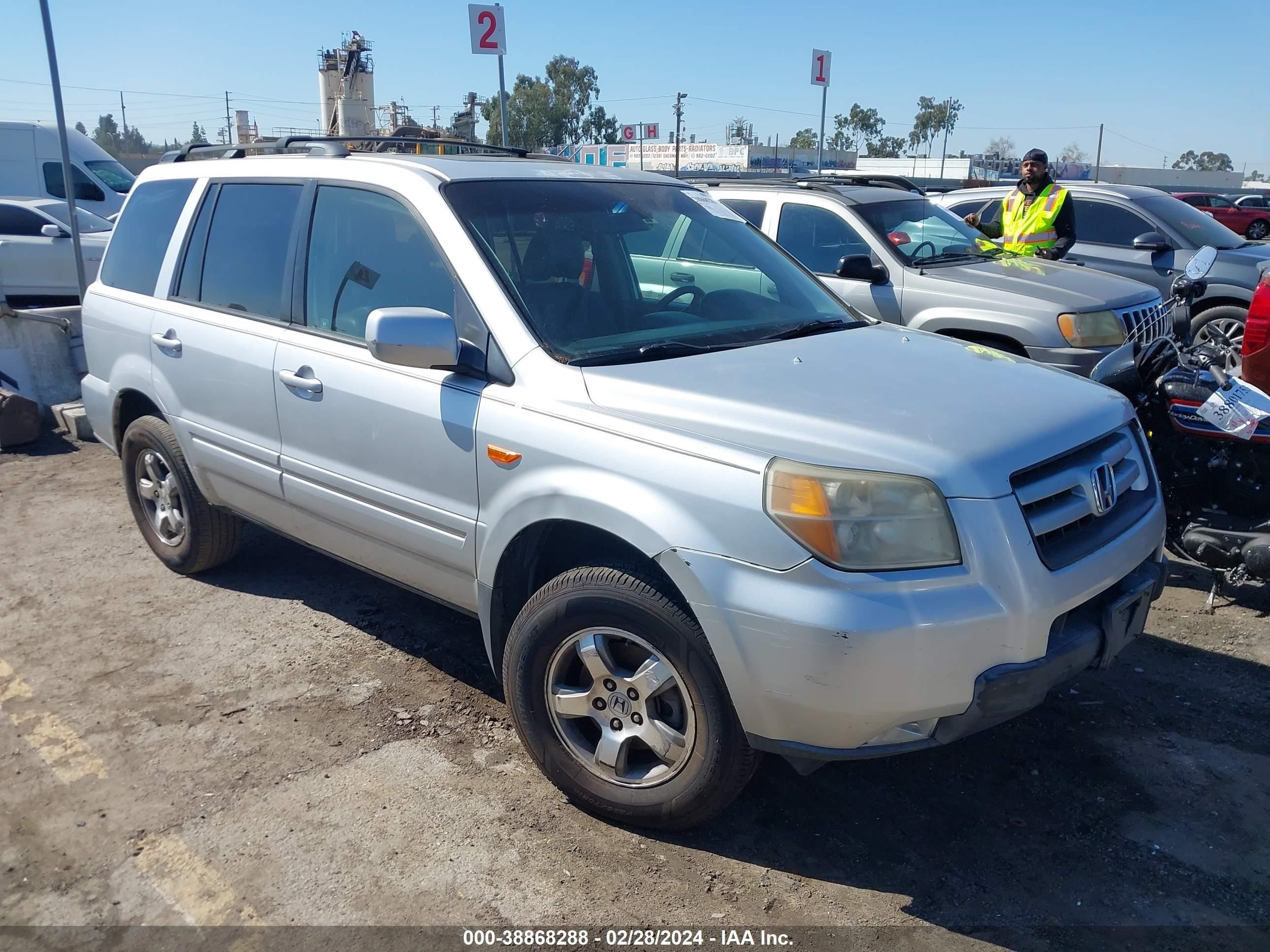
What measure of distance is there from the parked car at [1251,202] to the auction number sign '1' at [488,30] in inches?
929

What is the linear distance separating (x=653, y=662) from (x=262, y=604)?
105 inches

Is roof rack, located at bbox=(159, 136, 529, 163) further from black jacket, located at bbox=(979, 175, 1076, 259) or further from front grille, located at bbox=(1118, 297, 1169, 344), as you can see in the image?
black jacket, located at bbox=(979, 175, 1076, 259)

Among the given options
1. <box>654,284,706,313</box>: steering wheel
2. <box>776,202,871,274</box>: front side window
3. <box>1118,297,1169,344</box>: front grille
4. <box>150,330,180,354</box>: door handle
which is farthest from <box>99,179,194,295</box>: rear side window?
<box>1118,297,1169,344</box>: front grille

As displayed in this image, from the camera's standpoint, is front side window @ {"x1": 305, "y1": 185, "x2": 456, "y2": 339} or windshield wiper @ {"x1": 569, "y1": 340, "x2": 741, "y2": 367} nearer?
windshield wiper @ {"x1": 569, "y1": 340, "x2": 741, "y2": 367}

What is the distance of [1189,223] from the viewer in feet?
32.2

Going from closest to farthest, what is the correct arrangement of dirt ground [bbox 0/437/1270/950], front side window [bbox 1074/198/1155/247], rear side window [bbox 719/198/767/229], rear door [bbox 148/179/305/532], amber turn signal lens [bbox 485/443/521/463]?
dirt ground [bbox 0/437/1270/950] → amber turn signal lens [bbox 485/443/521/463] → rear door [bbox 148/179/305/532] → rear side window [bbox 719/198/767/229] → front side window [bbox 1074/198/1155/247]

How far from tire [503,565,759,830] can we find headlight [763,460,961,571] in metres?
0.45

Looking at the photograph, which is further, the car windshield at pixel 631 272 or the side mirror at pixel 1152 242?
the side mirror at pixel 1152 242

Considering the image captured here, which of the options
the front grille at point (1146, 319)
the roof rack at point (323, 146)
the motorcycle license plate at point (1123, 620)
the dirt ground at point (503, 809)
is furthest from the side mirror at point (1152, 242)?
the motorcycle license plate at point (1123, 620)

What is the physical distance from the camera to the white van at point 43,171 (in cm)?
1664

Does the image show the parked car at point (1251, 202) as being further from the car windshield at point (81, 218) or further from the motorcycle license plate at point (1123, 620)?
the motorcycle license plate at point (1123, 620)

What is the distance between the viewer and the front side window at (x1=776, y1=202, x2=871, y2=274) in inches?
284

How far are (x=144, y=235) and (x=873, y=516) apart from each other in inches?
161

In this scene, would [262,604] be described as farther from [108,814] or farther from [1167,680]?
[1167,680]
